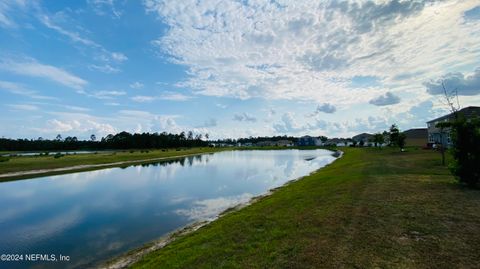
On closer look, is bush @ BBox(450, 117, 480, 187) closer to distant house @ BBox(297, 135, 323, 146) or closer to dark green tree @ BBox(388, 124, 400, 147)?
dark green tree @ BBox(388, 124, 400, 147)

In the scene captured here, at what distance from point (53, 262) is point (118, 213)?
7.63 meters

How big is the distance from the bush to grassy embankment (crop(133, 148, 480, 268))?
120cm

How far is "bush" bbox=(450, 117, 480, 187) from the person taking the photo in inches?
560

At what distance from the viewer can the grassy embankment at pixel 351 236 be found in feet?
22.8

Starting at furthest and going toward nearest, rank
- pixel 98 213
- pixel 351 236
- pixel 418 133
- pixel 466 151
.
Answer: pixel 418 133 → pixel 98 213 → pixel 466 151 → pixel 351 236

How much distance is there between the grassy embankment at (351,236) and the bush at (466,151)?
1202 millimetres

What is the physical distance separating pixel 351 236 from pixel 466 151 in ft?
35.8

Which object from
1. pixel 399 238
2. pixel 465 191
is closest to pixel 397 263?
pixel 399 238

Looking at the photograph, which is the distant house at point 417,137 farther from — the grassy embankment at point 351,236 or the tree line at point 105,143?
the tree line at point 105,143

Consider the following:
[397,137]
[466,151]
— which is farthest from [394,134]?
[466,151]

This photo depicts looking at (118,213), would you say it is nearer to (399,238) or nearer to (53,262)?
(53,262)

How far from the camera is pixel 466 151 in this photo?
14.7 m

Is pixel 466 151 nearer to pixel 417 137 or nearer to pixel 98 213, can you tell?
pixel 98 213

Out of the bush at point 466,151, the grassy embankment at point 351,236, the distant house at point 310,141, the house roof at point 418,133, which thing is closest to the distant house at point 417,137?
the house roof at point 418,133
